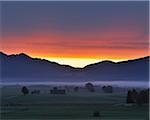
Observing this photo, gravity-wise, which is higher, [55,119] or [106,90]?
[106,90]

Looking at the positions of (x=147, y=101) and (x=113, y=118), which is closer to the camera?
(x=113, y=118)

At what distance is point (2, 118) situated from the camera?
Result: 67312 millimetres

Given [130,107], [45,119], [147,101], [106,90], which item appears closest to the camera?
[45,119]

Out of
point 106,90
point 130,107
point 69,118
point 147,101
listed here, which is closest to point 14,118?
point 69,118

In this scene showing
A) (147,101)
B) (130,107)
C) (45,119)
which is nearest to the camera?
(45,119)

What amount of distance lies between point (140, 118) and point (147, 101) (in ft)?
88.9

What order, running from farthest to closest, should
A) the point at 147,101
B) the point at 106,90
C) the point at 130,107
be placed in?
the point at 106,90 → the point at 147,101 → the point at 130,107

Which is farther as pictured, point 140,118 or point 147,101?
point 147,101

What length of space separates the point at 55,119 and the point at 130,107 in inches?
986

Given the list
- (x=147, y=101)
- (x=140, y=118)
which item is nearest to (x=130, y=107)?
(x=147, y=101)

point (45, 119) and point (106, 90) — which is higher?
point (106, 90)

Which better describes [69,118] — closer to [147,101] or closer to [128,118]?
[128,118]

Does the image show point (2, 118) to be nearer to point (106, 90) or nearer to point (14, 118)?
point (14, 118)

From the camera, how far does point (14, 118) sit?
221ft
